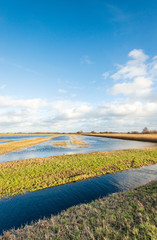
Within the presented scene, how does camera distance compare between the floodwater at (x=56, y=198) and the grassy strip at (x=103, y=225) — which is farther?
the floodwater at (x=56, y=198)

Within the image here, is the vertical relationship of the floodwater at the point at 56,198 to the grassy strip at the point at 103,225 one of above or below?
below

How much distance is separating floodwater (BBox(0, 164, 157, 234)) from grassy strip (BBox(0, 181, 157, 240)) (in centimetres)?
225

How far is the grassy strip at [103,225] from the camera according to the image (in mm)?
6914

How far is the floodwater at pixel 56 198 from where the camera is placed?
35.5 feet

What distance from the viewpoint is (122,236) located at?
6738 mm

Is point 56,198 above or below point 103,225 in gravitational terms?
below

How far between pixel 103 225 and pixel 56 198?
7397mm

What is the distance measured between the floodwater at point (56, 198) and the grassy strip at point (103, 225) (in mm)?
2254

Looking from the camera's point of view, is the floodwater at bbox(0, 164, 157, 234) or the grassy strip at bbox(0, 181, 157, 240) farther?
the floodwater at bbox(0, 164, 157, 234)

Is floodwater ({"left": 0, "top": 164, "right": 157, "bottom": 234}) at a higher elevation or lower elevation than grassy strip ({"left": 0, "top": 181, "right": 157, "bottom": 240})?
lower

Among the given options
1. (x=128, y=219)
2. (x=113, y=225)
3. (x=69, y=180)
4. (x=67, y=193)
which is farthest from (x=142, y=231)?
(x=69, y=180)

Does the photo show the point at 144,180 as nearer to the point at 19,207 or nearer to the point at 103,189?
the point at 103,189

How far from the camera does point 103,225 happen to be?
7.66 metres

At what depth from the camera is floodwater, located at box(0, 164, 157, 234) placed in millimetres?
10828
